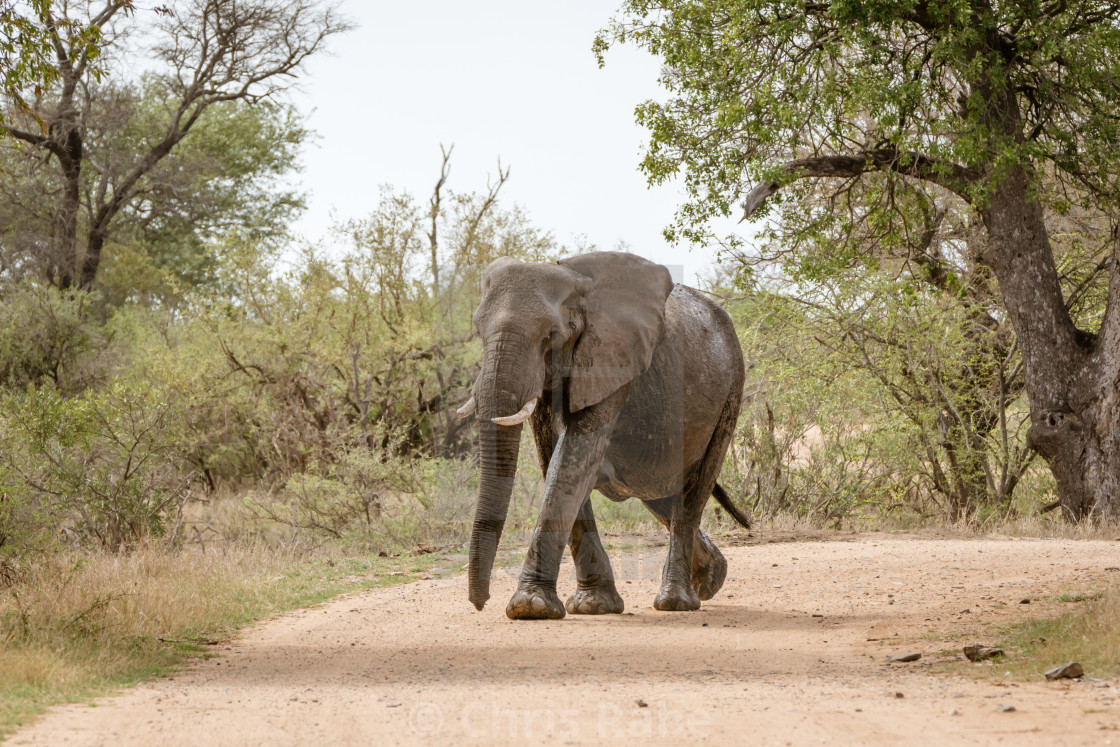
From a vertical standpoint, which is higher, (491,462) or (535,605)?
(491,462)

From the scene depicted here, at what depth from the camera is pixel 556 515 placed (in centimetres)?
717

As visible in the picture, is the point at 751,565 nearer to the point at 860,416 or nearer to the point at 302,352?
the point at 860,416

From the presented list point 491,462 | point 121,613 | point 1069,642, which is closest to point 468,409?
point 491,462

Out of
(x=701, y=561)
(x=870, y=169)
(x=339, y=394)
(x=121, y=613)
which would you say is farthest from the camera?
(x=339, y=394)

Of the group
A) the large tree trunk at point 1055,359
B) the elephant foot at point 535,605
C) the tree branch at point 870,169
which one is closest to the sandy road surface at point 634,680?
the elephant foot at point 535,605

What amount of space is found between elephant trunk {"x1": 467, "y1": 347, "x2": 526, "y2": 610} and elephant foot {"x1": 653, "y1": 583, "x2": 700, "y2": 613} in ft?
5.87

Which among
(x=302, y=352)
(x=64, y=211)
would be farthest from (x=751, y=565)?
(x=64, y=211)

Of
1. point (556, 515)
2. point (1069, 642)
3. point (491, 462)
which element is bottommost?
point (1069, 642)

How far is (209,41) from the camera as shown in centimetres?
2559

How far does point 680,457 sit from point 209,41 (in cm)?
2117

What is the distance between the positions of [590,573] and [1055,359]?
309 inches

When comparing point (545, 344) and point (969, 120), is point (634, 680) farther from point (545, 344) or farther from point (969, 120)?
point (969, 120)

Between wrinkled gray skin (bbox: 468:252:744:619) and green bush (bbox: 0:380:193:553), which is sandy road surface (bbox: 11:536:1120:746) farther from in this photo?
green bush (bbox: 0:380:193:553)

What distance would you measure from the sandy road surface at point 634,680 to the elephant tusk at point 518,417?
4.38 ft
